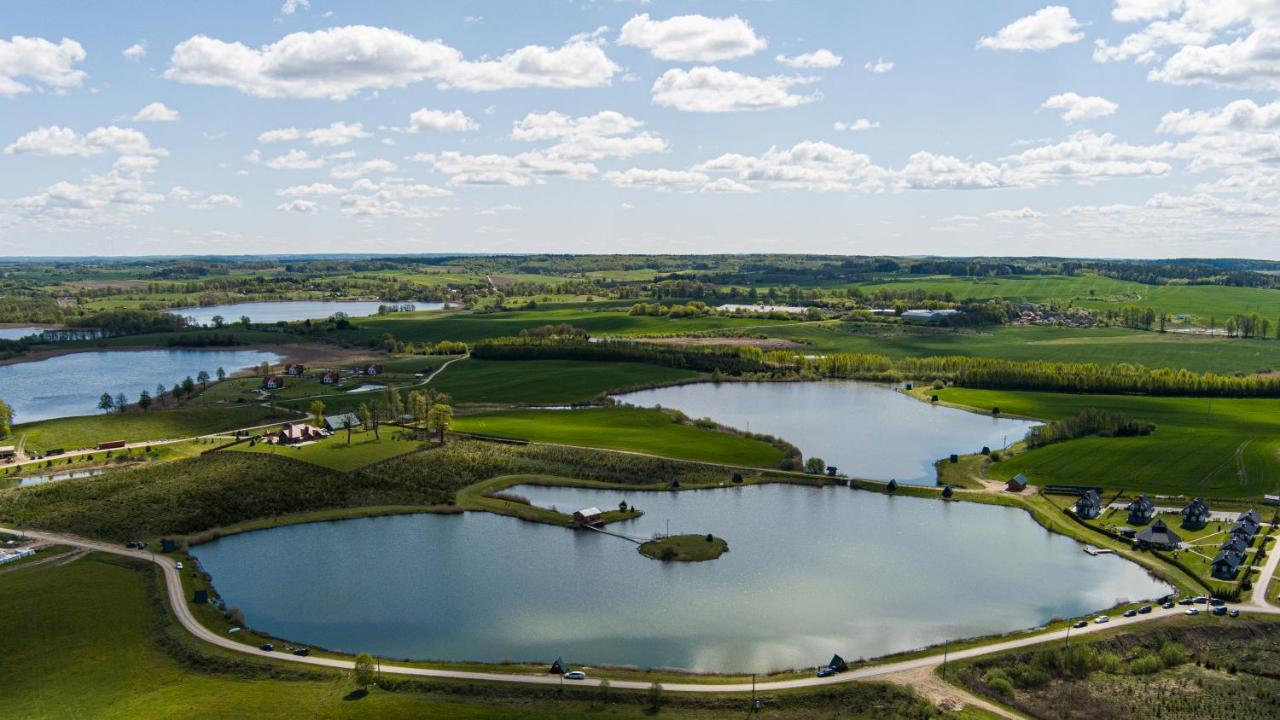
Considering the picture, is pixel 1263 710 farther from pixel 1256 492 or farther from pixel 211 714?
pixel 211 714

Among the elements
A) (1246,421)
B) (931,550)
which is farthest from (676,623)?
(1246,421)

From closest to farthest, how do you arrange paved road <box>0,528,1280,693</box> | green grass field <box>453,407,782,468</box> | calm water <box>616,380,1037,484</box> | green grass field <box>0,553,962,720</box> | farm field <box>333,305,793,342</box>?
green grass field <box>0,553,962,720</box>, paved road <box>0,528,1280,693</box>, green grass field <box>453,407,782,468</box>, calm water <box>616,380,1037,484</box>, farm field <box>333,305,793,342</box>

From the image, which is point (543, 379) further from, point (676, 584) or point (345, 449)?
point (676, 584)

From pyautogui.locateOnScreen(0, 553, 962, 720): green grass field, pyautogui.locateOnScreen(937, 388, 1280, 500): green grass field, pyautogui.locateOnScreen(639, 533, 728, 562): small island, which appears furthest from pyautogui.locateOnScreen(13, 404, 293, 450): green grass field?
pyautogui.locateOnScreen(937, 388, 1280, 500): green grass field

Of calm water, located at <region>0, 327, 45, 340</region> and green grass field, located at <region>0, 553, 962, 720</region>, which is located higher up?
calm water, located at <region>0, 327, 45, 340</region>

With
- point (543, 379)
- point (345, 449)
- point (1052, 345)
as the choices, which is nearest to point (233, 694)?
point (345, 449)

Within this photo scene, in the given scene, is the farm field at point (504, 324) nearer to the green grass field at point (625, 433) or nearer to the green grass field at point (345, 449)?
the green grass field at point (625, 433)

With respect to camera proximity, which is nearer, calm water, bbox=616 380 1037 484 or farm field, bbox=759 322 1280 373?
calm water, bbox=616 380 1037 484

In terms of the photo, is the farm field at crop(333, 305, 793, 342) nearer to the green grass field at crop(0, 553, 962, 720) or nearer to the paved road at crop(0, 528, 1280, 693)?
the paved road at crop(0, 528, 1280, 693)
